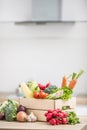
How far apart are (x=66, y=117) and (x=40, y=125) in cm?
15

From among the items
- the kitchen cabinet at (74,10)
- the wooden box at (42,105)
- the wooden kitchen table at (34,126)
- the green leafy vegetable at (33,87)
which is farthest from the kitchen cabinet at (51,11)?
the wooden kitchen table at (34,126)

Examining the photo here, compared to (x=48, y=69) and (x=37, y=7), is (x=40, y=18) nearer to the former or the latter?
(x=37, y=7)

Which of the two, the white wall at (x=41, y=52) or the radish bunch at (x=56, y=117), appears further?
the white wall at (x=41, y=52)

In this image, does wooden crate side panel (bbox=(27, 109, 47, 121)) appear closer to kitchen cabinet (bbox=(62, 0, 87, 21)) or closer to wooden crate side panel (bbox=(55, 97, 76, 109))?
wooden crate side panel (bbox=(55, 97, 76, 109))

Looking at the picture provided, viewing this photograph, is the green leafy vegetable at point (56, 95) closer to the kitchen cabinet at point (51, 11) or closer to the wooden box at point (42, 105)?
the wooden box at point (42, 105)

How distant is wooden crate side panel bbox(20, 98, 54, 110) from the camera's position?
1871mm

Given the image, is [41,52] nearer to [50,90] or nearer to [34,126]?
[50,90]

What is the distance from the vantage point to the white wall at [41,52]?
399 centimetres

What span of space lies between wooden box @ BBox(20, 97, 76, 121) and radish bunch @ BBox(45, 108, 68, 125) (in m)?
0.08

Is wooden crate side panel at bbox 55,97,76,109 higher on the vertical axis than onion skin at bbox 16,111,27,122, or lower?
higher

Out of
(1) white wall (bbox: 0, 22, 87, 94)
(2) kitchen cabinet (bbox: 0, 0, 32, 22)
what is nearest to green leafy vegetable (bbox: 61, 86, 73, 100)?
(1) white wall (bbox: 0, 22, 87, 94)

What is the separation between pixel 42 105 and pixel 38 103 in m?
0.03

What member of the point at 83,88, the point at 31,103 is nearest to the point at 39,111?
the point at 31,103

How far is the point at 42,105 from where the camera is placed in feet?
6.19
